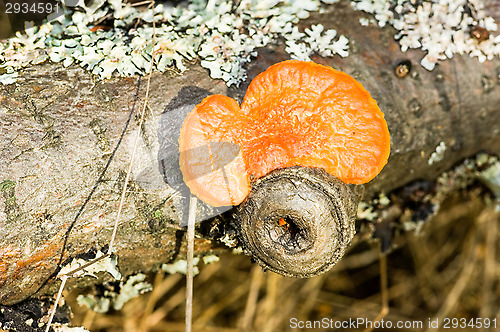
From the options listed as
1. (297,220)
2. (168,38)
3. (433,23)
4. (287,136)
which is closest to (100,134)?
(168,38)

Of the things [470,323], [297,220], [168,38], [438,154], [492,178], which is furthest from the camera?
[470,323]

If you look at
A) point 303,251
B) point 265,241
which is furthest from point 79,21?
point 303,251

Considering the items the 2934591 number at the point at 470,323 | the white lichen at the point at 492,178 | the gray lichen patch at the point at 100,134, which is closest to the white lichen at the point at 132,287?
the gray lichen patch at the point at 100,134

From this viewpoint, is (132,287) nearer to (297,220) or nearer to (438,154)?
(297,220)

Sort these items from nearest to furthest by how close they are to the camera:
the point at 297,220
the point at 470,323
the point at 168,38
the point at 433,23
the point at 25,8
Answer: the point at 297,220, the point at 168,38, the point at 433,23, the point at 25,8, the point at 470,323

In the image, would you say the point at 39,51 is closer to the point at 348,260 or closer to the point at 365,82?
the point at 365,82

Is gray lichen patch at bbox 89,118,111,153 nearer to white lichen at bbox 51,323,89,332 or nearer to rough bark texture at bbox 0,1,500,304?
rough bark texture at bbox 0,1,500,304

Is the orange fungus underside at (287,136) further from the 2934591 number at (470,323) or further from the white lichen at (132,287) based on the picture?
the 2934591 number at (470,323)

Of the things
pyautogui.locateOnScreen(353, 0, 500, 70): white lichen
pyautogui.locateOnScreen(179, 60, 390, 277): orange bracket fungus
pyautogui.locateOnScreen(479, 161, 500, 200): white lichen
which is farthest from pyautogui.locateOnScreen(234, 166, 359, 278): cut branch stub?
pyautogui.locateOnScreen(479, 161, 500, 200): white lichen
